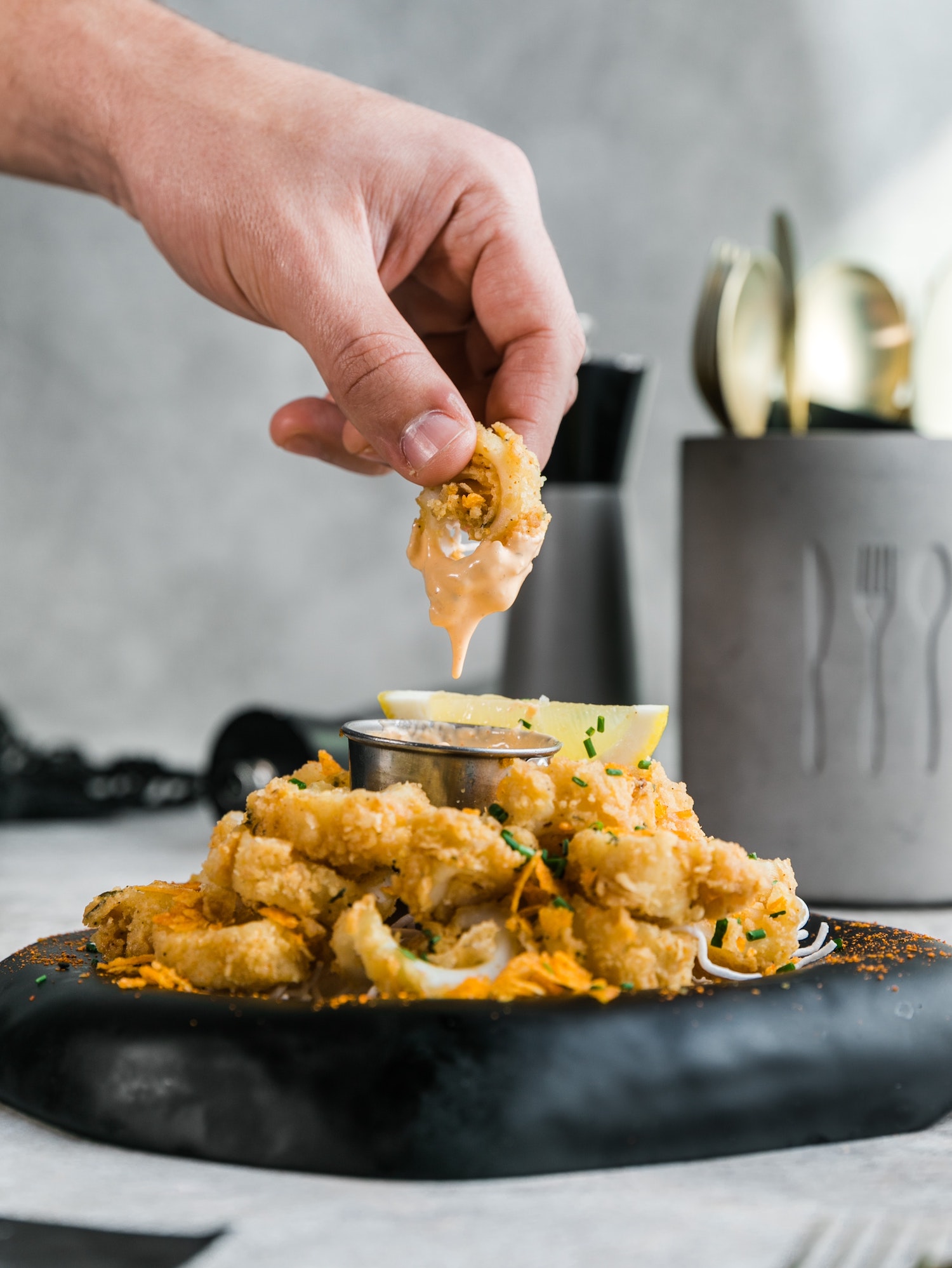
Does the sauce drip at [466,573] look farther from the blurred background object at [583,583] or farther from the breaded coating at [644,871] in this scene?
the blurred background object at [583,583]

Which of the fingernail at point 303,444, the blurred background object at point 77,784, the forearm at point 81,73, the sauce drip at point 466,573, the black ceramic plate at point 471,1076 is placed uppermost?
the forearm at point 81,73

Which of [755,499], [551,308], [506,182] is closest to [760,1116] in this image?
[551,308]

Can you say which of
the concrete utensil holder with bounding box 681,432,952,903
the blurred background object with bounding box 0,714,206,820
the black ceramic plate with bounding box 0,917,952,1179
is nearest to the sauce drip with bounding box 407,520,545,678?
the black ceramic plate with bounding box 0,917,952,1179

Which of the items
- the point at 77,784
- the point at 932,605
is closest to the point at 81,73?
the point at 932,605

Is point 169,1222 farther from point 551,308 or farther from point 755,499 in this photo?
point 755,499

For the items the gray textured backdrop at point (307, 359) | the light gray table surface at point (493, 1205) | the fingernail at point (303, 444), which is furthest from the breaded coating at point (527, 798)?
the gray textured backdrop at point (307, 359)

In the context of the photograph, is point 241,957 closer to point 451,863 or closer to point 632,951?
point 451,863

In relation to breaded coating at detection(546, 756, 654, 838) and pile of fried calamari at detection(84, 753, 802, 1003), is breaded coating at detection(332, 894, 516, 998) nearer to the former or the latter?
pile of fried calamari at detection(84, 753, 802, 1003)
